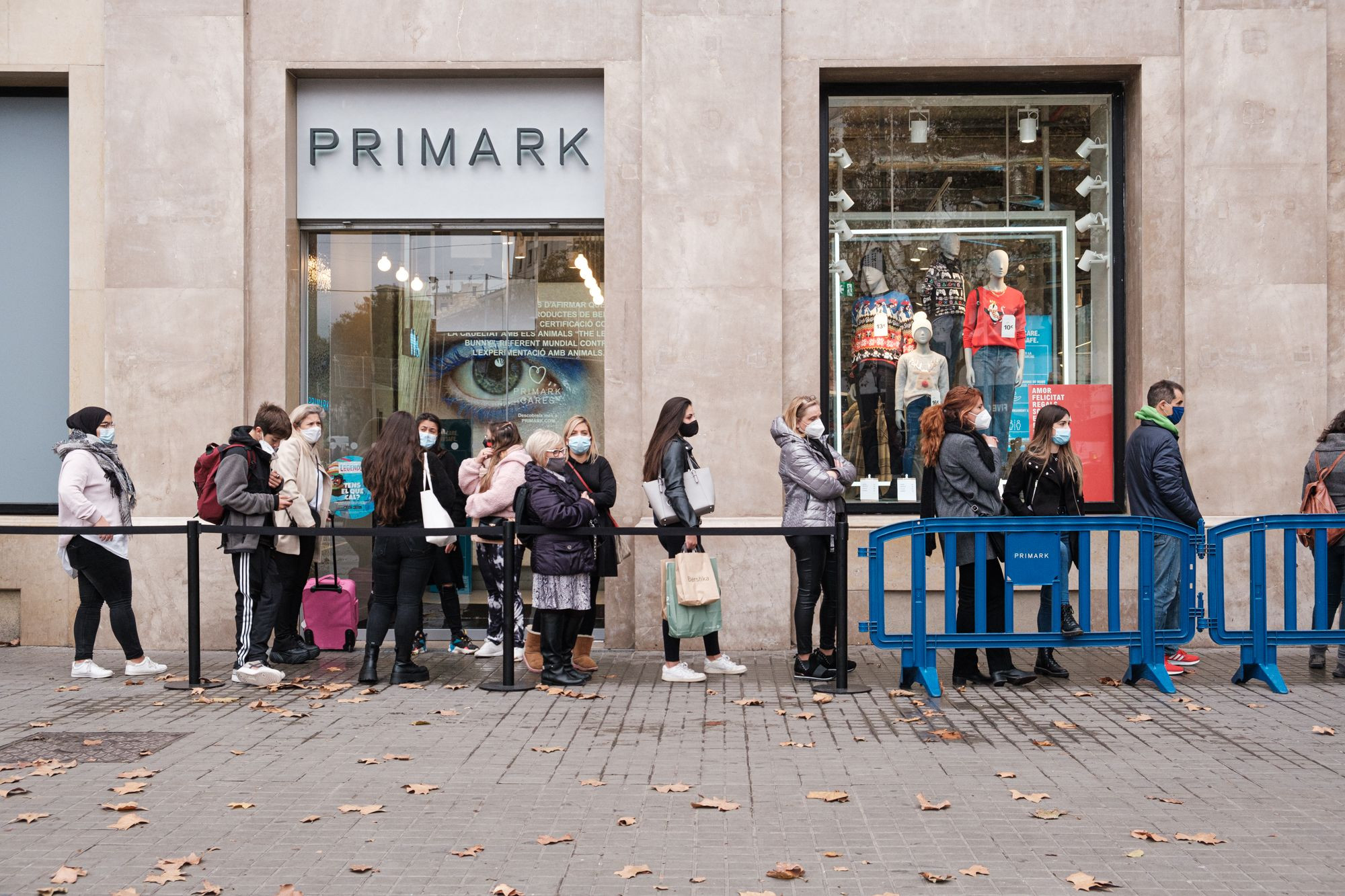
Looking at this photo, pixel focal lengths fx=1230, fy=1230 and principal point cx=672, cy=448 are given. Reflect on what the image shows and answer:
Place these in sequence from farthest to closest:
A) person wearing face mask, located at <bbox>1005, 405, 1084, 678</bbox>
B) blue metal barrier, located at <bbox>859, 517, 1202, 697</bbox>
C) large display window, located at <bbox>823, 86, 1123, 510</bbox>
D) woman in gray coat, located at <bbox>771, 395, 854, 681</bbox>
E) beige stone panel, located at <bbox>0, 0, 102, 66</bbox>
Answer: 1. large display window, located at <bbox>823, 86, 1123, 510</bbox>
2. beige stone panel, located at <bbox>0, 0, 102, 66</bbox>
3. person wearing face mask, located at <bbox>1005, 405, 1084, 678</bbox>
4. woman in gray coat, located at <bbox>771, 395, 854, 681</bbox>
5. blue metal barrier, located at <bbox>859, 517, 1202, 697</bbox>

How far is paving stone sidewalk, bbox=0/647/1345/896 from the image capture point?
15.3ft

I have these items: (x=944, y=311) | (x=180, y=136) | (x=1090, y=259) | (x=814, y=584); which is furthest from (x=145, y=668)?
(x=1090, y=259)

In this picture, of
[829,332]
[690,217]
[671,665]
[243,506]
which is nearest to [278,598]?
[243,506]

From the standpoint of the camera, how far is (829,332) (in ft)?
36.9

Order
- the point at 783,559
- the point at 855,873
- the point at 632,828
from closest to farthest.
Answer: the point at 855,873, the point at 632,828, the point at 783,559

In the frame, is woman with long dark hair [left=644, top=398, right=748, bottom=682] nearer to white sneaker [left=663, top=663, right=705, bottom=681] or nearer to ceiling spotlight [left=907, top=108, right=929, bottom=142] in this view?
white sneaker [left=663, top=663, right=705, bottom=681]

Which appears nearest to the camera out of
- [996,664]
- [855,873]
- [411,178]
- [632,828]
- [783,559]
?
[855,873]

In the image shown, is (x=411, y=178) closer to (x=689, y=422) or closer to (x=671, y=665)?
(x=689, y=422)

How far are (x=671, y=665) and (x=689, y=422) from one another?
1760 mm

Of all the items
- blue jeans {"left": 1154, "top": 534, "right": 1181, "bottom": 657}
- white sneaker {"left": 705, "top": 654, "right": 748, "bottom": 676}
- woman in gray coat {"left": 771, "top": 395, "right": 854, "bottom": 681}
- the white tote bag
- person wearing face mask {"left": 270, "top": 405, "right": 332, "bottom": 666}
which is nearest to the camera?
woman in gray coat {"left": 771, "top": 395, "right": 854, "bottom": 681}

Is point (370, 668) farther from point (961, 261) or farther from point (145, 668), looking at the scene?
point (961, 261)

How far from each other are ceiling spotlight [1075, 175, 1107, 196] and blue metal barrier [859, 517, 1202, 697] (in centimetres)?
416

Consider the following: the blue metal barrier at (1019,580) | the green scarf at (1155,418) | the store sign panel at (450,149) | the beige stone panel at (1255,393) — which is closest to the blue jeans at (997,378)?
the beige stone panel at (1255,393)

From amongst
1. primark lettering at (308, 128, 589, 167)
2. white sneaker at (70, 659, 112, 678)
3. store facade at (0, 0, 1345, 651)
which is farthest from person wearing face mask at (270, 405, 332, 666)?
primark lettering at (308, 128, 589, 167)
